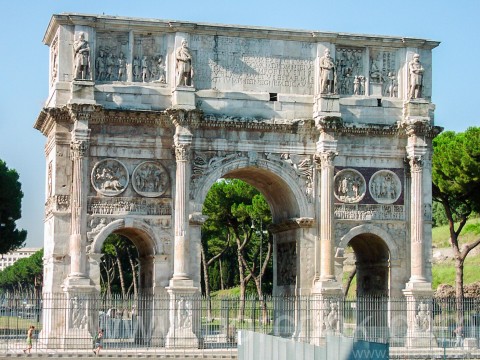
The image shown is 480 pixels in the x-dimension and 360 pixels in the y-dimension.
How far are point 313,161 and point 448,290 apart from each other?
24.4 meters

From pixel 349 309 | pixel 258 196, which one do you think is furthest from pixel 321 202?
pixel 258 196

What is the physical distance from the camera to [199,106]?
33344 millimetres

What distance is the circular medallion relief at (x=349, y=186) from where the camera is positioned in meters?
34.4

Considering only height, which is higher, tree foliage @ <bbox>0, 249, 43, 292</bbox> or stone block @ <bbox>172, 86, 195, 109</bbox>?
stone block @ <bbox>172, 86, 195, 109</bbox>

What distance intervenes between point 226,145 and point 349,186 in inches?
166

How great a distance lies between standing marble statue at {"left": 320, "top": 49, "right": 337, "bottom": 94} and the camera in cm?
3400

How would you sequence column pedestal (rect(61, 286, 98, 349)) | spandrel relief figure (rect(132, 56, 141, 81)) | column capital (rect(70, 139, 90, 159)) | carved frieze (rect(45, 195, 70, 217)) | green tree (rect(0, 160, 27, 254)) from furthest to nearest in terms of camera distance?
green tree (rect(0, 160, 27, 254))
spandrel relief figure (rect(132, 56, 141, 81))
carved frieze (rect(45, 195, 70, 217))
column capital (rect(70, 139, 90, 159))
column pedestal (rect(61, 286, 98, 349))

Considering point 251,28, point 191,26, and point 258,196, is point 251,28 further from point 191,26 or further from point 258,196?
point 258,196

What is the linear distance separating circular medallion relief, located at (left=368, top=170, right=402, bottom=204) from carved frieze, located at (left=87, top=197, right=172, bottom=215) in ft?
21.7

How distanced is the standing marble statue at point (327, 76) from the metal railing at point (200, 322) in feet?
21.3

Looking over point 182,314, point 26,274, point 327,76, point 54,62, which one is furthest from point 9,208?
point 26,274

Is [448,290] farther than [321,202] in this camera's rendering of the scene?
Yes

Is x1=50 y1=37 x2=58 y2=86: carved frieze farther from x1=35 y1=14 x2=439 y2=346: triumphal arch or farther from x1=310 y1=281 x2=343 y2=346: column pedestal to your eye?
x1=310 y1=281 x2=343 y2=346: column pedestal

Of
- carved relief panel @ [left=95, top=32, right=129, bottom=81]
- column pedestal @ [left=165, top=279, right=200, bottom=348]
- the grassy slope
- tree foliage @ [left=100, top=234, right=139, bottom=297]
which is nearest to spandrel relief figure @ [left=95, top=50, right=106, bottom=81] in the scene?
carved relief panel @ [left=95, top=32, right=129, bottom=81]
